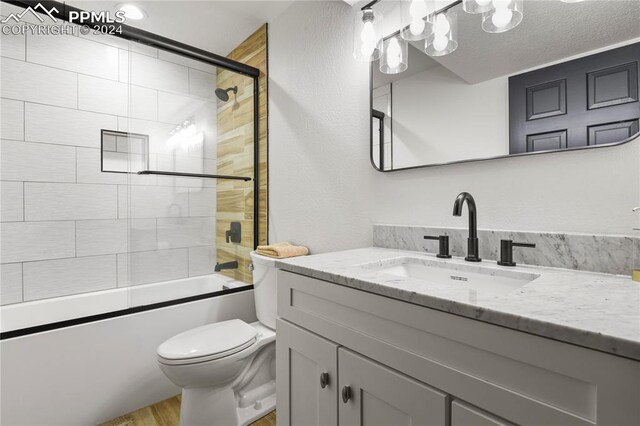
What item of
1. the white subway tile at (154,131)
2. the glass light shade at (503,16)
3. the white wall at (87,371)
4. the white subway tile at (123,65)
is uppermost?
the white subway tile at (123,65)

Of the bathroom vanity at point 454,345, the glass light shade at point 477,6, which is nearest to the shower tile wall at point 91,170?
the bathroom vanity at point 454,345

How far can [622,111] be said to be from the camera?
88 cm

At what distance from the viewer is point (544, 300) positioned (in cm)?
65

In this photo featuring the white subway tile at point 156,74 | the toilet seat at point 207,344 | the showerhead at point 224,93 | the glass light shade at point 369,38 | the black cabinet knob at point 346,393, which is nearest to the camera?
the black cabinet knob at point 346,393

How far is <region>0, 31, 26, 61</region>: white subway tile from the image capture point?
6.33 feet

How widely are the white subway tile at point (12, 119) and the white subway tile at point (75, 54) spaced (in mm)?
313

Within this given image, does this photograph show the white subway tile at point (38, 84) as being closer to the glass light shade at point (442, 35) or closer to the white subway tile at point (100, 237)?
the white subway tile at point (100, 237)

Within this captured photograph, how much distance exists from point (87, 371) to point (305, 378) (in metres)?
1.23

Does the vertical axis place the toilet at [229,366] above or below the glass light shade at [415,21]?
below

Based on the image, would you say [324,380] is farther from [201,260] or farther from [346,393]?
[201,260]

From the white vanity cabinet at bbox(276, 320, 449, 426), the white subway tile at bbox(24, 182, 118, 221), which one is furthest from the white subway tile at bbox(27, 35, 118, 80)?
the white vanity cabinet at bbox(276, 320, 449, 426)

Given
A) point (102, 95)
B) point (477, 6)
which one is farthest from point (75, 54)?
point (477, 6)

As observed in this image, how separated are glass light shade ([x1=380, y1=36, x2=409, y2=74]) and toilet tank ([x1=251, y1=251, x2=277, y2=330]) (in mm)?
1113

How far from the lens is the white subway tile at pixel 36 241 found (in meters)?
1.95
